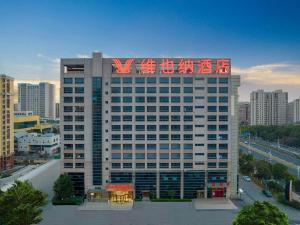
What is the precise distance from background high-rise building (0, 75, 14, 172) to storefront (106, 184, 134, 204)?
29.4 meters

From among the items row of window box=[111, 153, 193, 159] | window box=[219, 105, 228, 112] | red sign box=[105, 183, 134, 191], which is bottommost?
red sign box=[105, 183, 134, 191]

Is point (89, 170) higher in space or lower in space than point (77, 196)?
higher

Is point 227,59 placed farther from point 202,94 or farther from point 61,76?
point 61,76

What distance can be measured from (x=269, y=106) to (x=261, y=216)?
137 metres

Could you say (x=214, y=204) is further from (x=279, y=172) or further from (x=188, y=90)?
(x=279, y=172)

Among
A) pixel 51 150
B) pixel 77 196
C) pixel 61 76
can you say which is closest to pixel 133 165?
pixel 77 196

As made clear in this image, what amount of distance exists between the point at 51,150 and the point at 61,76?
141 feet

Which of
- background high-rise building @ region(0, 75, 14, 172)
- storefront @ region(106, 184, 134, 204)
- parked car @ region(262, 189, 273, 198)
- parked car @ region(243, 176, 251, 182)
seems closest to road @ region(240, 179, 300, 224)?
parked car @ region(262, 189, 273, 198)

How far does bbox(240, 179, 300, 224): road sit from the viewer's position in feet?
120

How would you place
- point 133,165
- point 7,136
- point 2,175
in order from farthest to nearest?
point 7,136
point 2,175
point 133,165

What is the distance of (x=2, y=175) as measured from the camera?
57.8 meters

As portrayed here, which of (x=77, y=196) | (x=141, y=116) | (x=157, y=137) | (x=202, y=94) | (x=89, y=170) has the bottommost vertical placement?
(x=77, y=196)

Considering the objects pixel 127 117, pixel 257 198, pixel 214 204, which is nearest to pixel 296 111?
pixel 257 198

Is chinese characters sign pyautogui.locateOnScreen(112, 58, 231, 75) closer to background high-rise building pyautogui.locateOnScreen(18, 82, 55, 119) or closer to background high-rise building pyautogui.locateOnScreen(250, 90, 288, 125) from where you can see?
background high-rise building pyautogui.locateOnScreen(250, 90, 288, 125)
